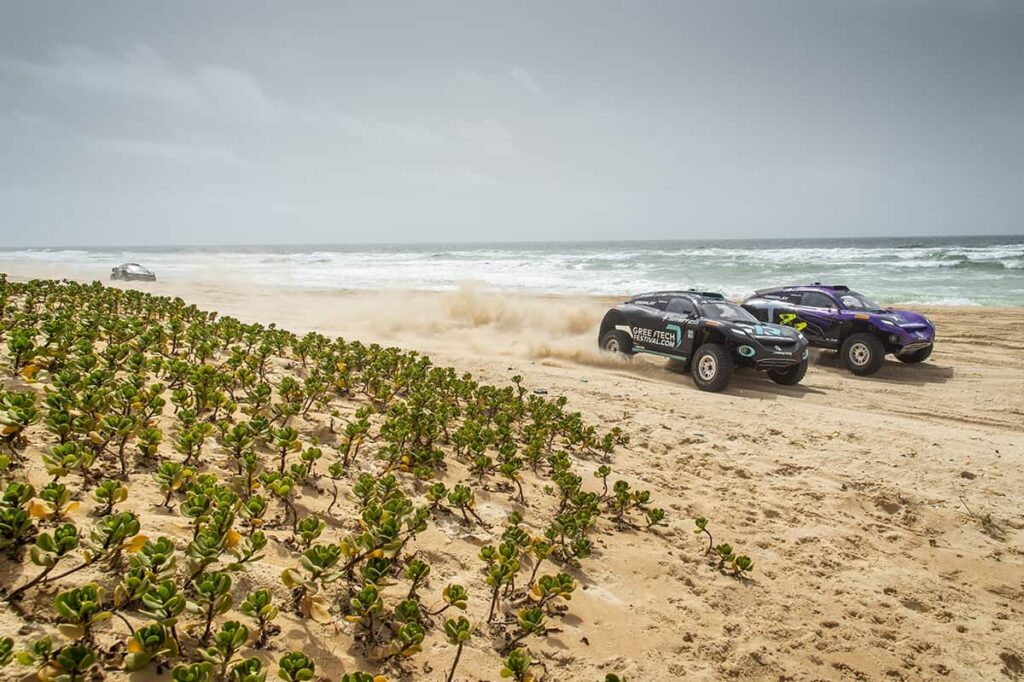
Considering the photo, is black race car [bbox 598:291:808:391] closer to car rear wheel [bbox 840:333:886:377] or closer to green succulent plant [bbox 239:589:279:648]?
car rear wheel [bbox 840:333:886:377]

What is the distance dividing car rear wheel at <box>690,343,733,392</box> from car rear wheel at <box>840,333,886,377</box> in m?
3.43

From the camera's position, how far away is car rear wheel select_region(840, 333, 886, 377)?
10.3 metres

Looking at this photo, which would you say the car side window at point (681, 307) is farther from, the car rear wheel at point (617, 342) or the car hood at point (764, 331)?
the car rear wheel at point (617, 342)

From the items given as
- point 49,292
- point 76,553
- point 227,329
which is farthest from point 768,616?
point 49,292

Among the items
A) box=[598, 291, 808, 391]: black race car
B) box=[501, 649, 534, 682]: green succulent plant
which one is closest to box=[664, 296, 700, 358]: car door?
box=[598, 291, 808, 391]: black race car

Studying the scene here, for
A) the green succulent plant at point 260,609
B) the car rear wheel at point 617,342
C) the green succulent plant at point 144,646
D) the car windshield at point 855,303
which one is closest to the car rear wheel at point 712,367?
the car rear wheel at point 617,342

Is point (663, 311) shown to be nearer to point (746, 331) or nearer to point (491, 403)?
point (746, 331)

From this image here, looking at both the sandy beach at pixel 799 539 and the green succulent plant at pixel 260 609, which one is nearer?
the green succulent plant at pixel 260 609

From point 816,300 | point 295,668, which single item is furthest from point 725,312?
point 295,668

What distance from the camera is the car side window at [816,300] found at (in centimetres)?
1135

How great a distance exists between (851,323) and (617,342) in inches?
189

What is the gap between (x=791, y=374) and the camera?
9453 millimetres

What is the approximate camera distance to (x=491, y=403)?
571 centimetres

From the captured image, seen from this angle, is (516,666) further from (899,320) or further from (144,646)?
(899,320)
